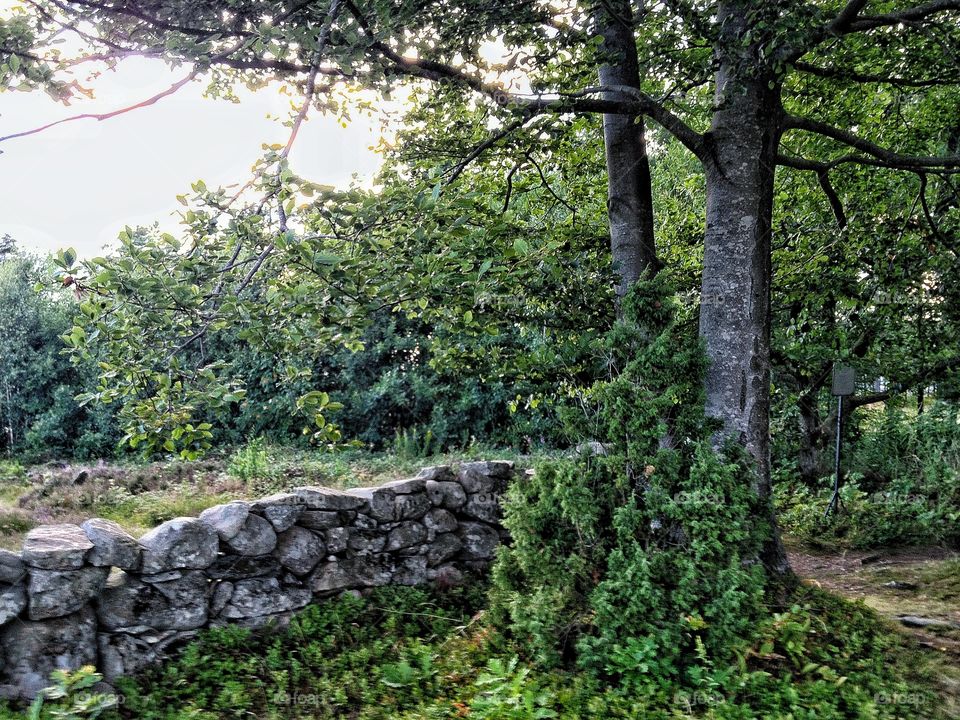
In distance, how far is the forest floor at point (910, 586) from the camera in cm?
399

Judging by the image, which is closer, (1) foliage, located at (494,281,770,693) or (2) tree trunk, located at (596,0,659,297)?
(1) foliage, located at (494,281,770,693)

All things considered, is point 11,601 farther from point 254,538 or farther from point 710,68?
point 710,68

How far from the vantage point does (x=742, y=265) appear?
4535mm

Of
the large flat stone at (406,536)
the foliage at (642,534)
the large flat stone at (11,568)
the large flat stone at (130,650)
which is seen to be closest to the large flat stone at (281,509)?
the large flat stone at (406,536)

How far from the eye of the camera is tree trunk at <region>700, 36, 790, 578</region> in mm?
4426

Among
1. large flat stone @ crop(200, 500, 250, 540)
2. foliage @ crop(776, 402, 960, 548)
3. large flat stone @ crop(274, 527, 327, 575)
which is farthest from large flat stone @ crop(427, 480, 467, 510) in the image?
foliage @ crop(776, 402, 960, 548)

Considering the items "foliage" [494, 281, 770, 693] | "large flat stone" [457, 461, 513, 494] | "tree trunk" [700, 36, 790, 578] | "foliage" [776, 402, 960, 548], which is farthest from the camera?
"foliage" [776, 402, 960, 548]

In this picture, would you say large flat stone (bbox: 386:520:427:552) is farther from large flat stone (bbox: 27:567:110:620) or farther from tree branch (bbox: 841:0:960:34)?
tree branch (bbox: 841:0:960:34)

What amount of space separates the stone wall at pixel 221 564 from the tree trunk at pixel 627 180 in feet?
7.63

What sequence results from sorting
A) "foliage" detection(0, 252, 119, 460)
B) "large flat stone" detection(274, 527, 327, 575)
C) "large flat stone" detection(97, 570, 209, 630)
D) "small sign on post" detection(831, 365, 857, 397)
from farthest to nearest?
"foliage" detection(0, 252, 119, 460)
"small sign on post" detection(831, 365, 857, 397)
"large flat stone" detection(274, 527, 327, 575)
"large flat stone" detection(97, 570, 209, 630)

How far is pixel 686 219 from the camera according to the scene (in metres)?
7.77

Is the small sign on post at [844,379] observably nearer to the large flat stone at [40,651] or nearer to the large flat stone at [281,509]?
the large flat stone at [281,509]

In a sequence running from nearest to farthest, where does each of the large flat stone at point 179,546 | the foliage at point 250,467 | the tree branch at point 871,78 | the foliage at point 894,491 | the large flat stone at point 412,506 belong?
the large flat stone at point 179,546 → the tree branch at point 871,78 → the large flat stone at point 412,506 → the foliage at point 894,491 → the foliage at point 250,467

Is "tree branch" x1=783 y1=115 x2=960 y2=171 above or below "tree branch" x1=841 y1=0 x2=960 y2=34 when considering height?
below
